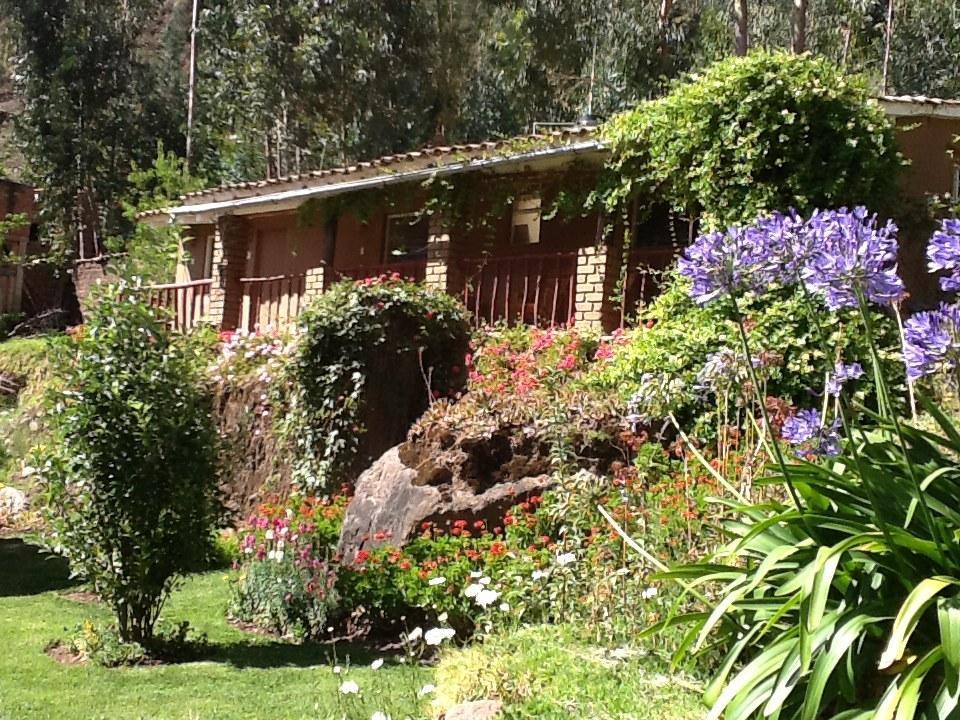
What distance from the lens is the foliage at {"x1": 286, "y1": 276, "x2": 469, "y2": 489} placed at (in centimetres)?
1016

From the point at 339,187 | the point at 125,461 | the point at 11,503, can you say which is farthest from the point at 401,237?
the point at 125,461

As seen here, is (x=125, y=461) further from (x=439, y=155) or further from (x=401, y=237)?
(x=401, y=237)

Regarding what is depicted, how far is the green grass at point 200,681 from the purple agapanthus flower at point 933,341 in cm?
283

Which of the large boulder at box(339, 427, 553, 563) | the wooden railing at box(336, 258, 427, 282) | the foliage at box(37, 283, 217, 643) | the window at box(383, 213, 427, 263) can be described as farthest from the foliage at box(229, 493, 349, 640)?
the window at box(383, 213, 427, 263)

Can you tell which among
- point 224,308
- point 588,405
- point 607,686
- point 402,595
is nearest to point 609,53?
point 224,308

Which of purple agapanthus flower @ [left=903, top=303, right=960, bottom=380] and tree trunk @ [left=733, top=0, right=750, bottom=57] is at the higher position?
tree trunk @ [left=733, top=0, right=750, bottom=57]

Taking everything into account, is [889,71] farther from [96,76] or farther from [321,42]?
[96,76]

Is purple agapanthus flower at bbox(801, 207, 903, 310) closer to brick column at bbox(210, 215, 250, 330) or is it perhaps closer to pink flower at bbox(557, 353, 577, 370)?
pink flower at bbox(557, 353, 577, 370)

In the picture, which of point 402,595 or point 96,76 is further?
point 96,76

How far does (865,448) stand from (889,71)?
29946 millimetres

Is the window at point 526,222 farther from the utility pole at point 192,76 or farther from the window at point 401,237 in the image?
the utility pole at point 192,76

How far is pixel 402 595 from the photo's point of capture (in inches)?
277

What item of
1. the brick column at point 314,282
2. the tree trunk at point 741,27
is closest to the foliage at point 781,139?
the brick column at point 314,282

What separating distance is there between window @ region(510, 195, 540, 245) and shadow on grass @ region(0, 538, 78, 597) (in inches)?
310
